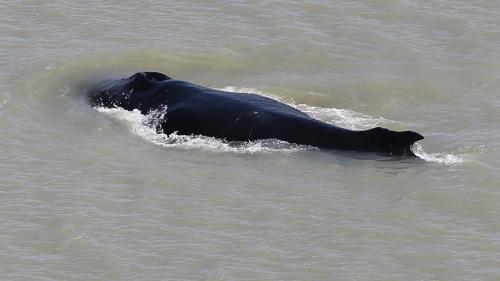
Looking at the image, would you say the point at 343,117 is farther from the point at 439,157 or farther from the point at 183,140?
the point at 183,140

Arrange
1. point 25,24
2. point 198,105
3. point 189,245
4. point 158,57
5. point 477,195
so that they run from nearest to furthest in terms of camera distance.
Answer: point 189,245, point 477,195, point 198,105, point 158,57, point 25,24

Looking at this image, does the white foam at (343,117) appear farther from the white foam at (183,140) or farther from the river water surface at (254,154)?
the white foam at (183,140)

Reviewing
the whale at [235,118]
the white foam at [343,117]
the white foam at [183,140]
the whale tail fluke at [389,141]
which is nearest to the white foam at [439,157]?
the whale tail fluke at [389,141]

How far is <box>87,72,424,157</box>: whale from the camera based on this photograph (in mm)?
23250

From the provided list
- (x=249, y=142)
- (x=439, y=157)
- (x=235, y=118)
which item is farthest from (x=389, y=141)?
(x=235, y=118)

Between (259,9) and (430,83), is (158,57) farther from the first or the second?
(430,83)

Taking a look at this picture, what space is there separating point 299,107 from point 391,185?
17.5 feet

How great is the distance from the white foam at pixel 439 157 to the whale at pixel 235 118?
50 centimetres

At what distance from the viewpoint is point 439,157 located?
76.7ft

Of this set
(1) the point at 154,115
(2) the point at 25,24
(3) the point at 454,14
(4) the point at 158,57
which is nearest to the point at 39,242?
(1) the point at 154,115

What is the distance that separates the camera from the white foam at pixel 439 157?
23.0m

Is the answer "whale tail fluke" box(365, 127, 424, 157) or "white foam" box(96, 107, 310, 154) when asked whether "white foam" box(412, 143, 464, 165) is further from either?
"white foam" box(96, 107, 310, 154)

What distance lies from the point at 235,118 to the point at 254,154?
1263 millimetres

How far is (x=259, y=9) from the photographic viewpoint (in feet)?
109
